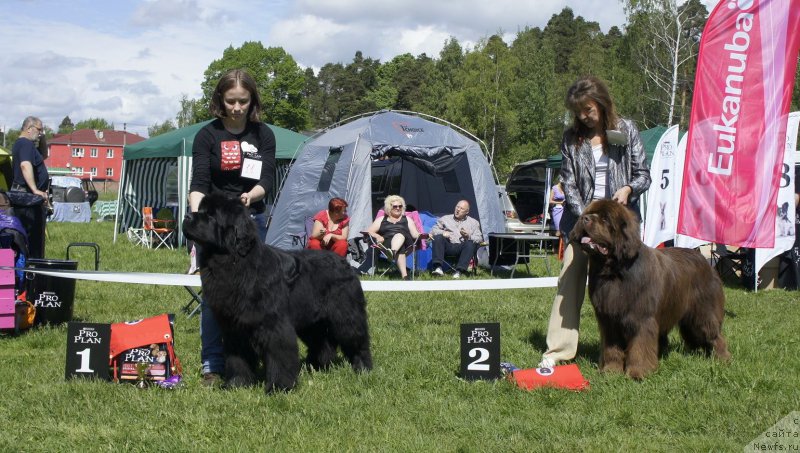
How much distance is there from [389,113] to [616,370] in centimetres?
847

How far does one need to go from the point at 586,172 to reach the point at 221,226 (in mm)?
2461

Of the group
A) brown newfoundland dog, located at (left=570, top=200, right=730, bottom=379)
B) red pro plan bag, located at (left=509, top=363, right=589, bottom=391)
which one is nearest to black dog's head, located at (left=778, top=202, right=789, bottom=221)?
brown newfoundland dog, located at (left=570, top=200, right=730, bottom=379)

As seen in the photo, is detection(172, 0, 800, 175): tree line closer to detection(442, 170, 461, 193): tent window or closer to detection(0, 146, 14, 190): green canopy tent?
detection(442, 170, 461, 193): tent window

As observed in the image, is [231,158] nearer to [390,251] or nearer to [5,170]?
[5,170]

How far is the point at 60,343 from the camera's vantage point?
5699 millimetres

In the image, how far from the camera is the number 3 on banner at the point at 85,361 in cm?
446

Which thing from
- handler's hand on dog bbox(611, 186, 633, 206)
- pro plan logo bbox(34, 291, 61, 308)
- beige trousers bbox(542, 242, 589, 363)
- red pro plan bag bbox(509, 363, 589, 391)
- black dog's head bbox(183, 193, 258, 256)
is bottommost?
red pro plan bag bbox(509, 363, 589, 391)

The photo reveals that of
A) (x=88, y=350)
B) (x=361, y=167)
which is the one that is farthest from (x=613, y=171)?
(x=361, y=167)

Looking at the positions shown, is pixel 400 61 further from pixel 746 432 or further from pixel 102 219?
pixel 746 432

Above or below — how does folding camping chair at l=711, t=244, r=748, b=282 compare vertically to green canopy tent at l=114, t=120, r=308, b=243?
below

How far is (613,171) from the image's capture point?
4.95 m

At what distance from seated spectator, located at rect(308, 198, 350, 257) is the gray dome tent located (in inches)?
39.8

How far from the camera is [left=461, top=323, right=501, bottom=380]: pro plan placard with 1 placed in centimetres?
461

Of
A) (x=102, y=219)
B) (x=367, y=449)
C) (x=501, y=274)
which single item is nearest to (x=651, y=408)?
(x=367, y=449)
